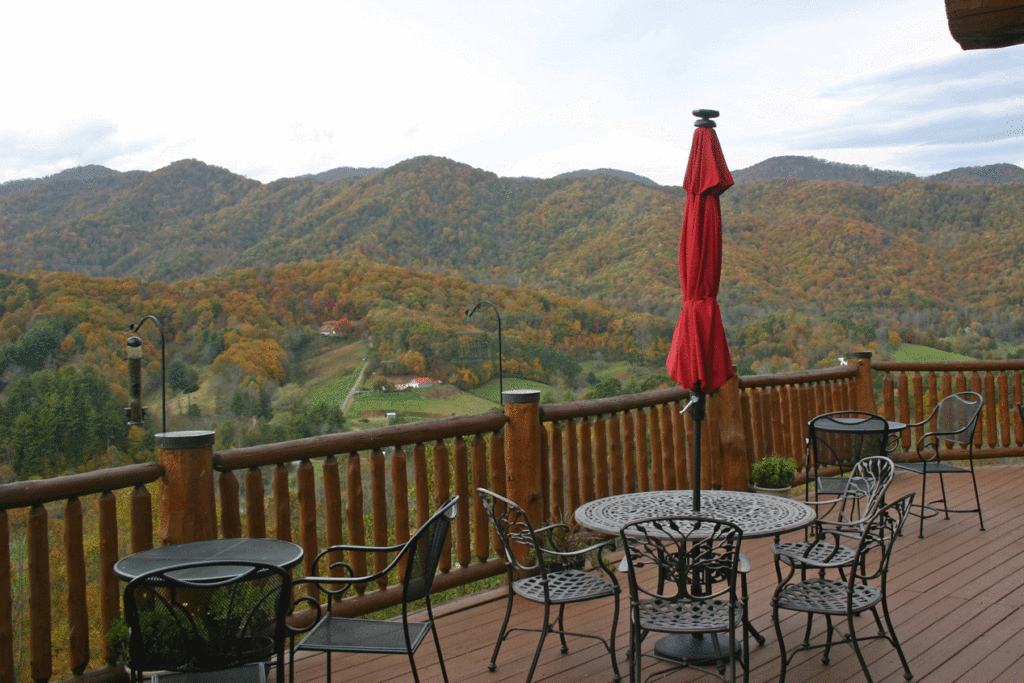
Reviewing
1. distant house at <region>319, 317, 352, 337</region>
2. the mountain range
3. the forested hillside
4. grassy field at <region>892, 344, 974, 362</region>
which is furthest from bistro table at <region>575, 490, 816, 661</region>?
grassy field at <region>892, 344, 974, 362</region>

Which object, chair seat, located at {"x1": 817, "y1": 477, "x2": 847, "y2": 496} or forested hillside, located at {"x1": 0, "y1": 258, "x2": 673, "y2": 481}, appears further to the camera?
forested hillside, located at {"x1": 0, "y1": 258, "x2": 673, "y2": 481}

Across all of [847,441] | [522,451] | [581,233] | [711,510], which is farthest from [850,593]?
[581,233]

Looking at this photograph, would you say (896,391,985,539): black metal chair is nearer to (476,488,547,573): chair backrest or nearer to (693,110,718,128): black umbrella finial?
(476,488,547,573): chair backrest

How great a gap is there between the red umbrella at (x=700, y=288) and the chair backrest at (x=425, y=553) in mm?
1287

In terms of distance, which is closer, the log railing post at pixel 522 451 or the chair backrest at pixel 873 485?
the chair backrest at pixel 873 485

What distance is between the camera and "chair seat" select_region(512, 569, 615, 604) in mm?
2697

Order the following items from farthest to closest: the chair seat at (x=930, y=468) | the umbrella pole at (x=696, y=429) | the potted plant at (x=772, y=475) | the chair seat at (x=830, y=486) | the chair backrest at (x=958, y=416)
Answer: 1. the potted plant at (x=772, y=475)
2. the chair backrest at (x=958, y=416)
3. the chair seat at (x=930, y=468)
4. the chair seat at (x=830, y=486)
5. the umbrella pole at (x=696, y=429)

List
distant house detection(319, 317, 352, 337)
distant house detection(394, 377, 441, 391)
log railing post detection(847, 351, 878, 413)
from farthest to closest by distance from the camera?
distant house detection(319, 317, 352, 337) < distant house detection(394, 377, 441, 391) < log railing post detection(847, 351, 878, 413)

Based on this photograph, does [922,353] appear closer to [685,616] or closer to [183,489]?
[685,616]

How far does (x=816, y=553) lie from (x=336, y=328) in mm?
19860

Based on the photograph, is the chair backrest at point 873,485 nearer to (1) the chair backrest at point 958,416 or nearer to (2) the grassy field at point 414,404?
(1) the chair backrest at point 958,416

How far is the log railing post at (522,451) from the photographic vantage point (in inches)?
153

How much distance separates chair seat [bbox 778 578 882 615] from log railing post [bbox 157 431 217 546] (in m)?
2.15

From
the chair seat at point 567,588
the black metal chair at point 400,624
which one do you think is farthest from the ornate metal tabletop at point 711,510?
the black metal chair at point 400,624
